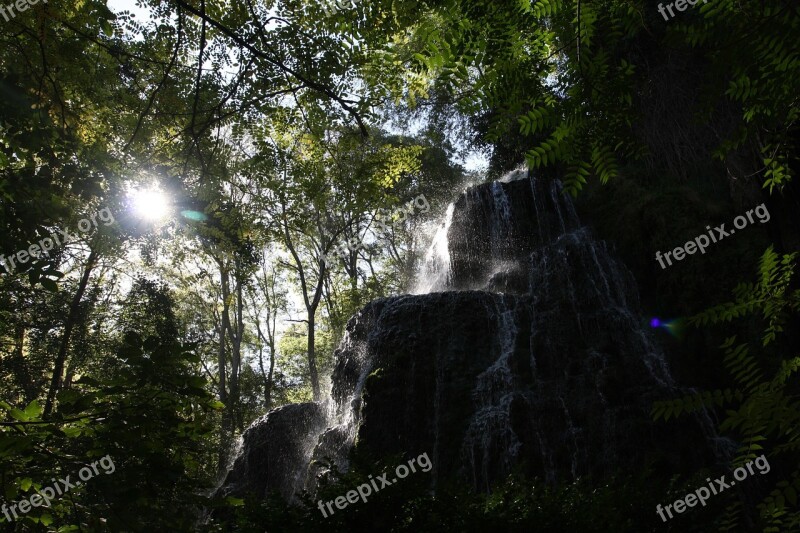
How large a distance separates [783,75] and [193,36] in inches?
228

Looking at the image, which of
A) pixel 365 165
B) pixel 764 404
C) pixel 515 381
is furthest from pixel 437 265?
pixel 764 404

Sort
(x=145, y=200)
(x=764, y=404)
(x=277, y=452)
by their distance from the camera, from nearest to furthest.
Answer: (x=764, y=404) → (x=145, y=200) → (x=277, y=452)

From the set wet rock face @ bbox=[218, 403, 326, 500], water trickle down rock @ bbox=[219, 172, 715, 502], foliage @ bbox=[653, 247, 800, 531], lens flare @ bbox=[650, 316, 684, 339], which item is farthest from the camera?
wet rock face @ bbox=[218, 403, 326, 500]

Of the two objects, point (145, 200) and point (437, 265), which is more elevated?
point (437, 265)

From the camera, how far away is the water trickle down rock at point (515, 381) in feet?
30.8

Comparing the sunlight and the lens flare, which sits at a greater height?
the sunlight

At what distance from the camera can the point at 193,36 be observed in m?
5.85

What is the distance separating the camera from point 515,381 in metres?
10.9

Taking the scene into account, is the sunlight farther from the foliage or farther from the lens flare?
the lens flare

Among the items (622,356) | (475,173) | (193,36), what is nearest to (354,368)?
(622,356)

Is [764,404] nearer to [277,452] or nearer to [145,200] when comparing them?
[145,200]

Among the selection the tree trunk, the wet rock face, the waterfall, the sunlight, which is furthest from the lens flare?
the tree trunk

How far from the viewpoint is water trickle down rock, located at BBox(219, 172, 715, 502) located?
30.8 feet

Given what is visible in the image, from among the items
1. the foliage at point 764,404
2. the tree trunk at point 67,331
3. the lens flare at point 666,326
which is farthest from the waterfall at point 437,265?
the foliage at point 764,404
